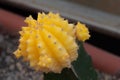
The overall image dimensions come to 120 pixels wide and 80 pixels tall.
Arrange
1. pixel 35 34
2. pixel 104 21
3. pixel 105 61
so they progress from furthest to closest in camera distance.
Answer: pixel 104 21 < pixel 105 61 < pixel 35 34

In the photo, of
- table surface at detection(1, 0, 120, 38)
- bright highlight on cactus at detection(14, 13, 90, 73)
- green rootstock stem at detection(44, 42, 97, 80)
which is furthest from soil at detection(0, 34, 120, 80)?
bright highlight on cactus at detection(14, 13, 90, 73)

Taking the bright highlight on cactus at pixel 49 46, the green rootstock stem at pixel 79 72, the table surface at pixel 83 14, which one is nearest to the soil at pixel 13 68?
the table surface at pixel 83 14

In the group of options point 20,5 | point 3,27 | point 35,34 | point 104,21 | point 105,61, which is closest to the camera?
point 35,34

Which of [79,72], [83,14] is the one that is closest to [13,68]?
[83,14]

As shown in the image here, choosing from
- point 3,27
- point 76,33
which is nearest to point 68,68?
point 76,33

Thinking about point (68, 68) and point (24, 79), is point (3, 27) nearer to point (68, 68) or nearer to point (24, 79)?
point (24, 79)

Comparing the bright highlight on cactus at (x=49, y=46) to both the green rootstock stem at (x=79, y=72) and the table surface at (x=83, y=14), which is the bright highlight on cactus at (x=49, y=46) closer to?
the green rootstock stem at (x=79, y=72)
